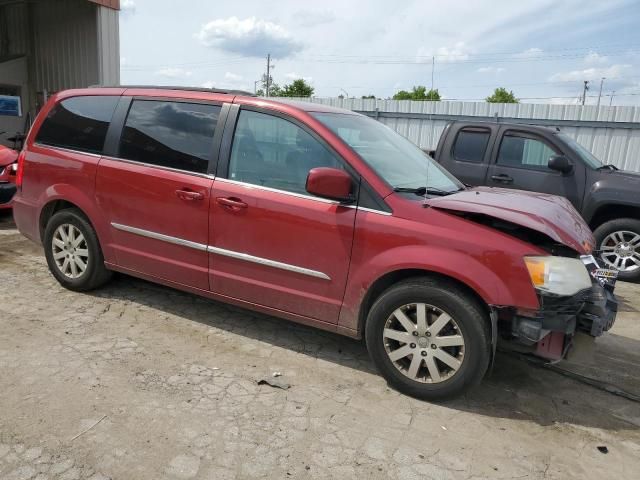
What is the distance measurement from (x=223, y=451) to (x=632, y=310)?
466 centimetres

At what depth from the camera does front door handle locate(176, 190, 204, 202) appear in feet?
12.3

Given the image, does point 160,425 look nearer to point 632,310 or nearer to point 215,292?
point 215,292

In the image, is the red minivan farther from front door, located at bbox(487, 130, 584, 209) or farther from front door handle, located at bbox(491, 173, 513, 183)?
front door, located at bbox(487, 130, 584, 209)

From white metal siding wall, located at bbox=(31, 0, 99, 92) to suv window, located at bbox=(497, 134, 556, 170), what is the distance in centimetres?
985

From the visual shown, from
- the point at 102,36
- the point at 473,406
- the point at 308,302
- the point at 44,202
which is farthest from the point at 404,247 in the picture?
the point at 102,36

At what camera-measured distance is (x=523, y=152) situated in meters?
6.77

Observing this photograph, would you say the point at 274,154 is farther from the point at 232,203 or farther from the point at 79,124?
the point at 79,124

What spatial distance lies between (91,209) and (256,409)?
7.81 ft

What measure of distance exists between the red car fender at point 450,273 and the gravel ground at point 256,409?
Answer: 27.2 inches

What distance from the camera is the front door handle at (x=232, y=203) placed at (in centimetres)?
361

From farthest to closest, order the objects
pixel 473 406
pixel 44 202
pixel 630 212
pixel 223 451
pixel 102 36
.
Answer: pixel 102 36 < pixel 630 212 < pixel 44 202 < pixel 473 406 < pixel 223 451

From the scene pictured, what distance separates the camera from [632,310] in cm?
539

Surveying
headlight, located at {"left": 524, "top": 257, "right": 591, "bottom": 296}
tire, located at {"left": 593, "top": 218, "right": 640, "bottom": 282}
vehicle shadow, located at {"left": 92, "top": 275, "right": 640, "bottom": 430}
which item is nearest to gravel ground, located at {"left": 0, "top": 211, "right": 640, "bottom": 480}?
vehicle shadow, located at {"left": 92, "top": 275, "right": 640, "bottom": 430}

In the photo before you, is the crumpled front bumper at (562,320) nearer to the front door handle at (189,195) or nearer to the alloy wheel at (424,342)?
the alloy wheel at (424,342)
